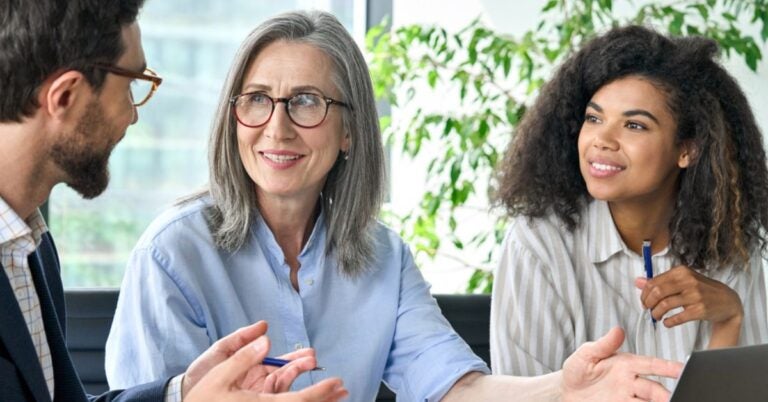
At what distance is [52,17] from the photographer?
143cm

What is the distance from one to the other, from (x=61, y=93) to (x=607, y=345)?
33.3 inches

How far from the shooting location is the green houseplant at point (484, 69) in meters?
3.57

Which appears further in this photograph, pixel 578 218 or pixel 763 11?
pixel 763 11

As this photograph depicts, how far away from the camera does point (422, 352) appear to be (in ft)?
7.02

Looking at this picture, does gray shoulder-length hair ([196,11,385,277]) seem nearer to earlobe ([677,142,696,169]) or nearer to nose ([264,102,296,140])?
nose ([264,102,296,140])

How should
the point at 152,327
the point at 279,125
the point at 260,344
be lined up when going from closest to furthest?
1. the point at 260,344
2. the point at 152,327
3. the point at 279,125

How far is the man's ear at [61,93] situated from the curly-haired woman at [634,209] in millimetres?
1111

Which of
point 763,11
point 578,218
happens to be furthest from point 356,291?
point 763,11

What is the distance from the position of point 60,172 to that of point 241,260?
66 cm

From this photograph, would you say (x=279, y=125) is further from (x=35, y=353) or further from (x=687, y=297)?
(x=687, y=297)

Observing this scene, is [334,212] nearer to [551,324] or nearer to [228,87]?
[228,87]

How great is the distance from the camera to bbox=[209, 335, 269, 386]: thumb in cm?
148

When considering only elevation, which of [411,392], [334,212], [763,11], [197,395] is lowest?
[411,392]

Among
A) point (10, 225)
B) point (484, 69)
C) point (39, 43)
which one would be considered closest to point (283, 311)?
point (10, 225)
